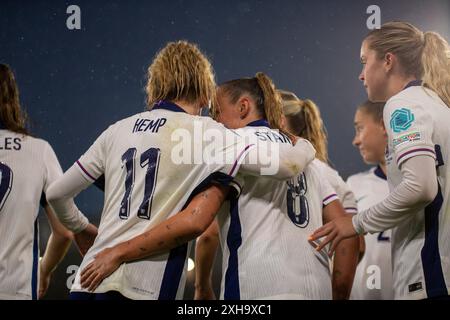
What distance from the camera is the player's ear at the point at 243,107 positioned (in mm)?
1927

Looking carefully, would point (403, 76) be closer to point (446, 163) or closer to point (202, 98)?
point (446, 163)

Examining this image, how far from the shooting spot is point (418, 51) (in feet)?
6.35

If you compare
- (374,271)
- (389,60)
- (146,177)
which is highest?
(389,60)

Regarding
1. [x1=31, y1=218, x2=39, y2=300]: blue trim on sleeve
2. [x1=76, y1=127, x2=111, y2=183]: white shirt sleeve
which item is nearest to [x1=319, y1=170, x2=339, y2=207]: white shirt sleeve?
[x1=76, y1=127, x2=111, y2=183]: white shirt sleeve

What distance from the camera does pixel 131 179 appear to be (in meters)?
1.71

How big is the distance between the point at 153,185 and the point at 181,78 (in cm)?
35

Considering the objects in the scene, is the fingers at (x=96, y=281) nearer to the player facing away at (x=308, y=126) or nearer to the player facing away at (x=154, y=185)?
the player facing away at (x=154, y=185)

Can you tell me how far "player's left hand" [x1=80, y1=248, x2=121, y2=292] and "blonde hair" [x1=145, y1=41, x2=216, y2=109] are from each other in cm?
48

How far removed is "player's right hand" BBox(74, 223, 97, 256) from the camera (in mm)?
2035

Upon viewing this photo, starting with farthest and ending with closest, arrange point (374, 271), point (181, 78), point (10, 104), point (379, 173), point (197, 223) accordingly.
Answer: point (379, 173), point (374, 271), point (10, 104), point (181, 78), point (197, 223)

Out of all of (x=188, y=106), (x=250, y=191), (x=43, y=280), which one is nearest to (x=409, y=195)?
(x=250, y=191)

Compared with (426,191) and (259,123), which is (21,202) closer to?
(259,123)

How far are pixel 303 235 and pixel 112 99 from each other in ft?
3.43

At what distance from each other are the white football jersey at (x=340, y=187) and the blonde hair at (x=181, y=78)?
1.62 feet
